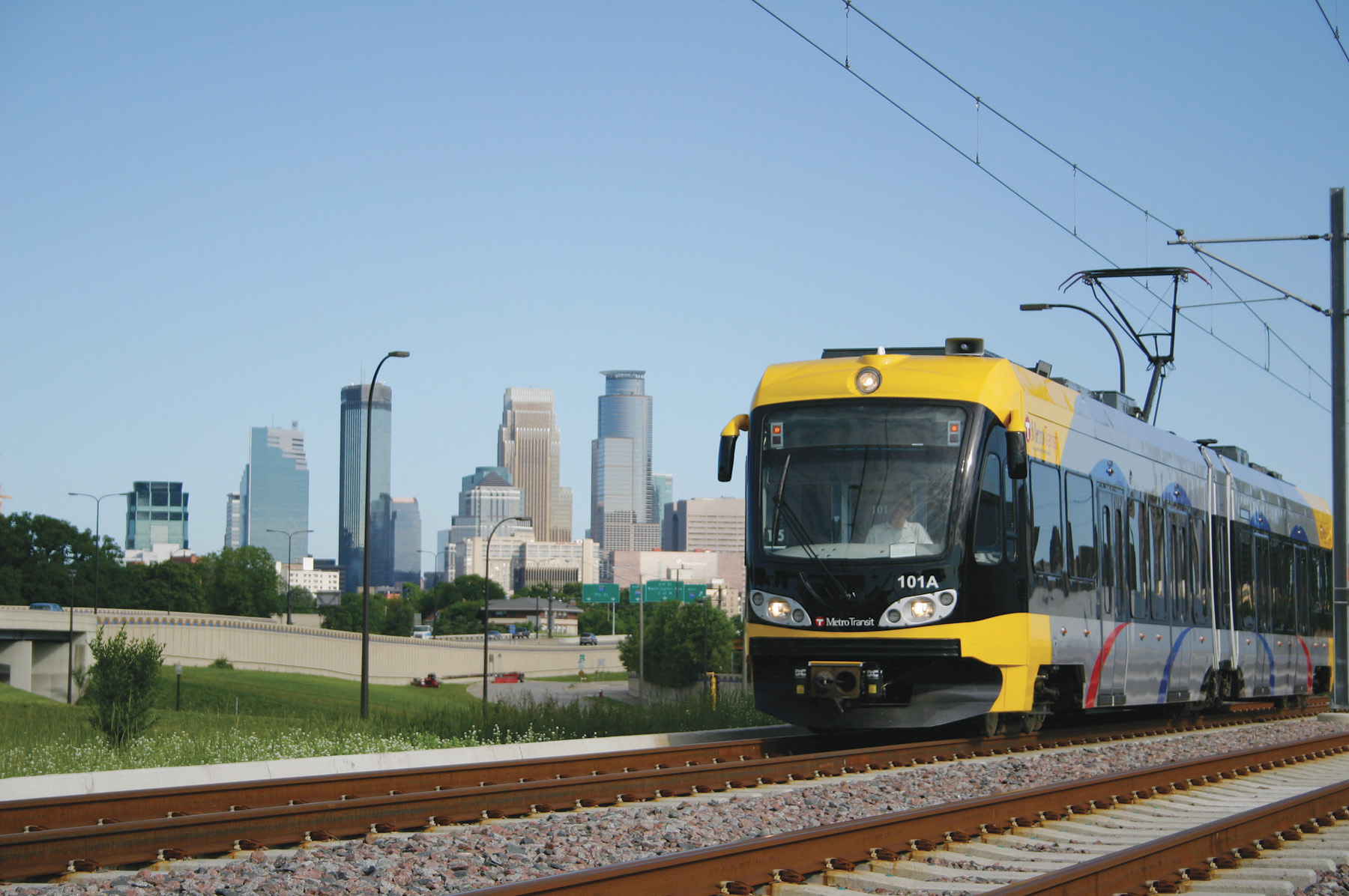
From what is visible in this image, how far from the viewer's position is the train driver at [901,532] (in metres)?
13.5

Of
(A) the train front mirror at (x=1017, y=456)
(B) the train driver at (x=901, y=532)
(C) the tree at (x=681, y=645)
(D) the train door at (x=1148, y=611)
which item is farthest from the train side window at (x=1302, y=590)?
(C) the tree at (x=681, y=645)

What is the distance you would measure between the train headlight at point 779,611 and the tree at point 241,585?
150m

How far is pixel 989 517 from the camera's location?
13.9 metres

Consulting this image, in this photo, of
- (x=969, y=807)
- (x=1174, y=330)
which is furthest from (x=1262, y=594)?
(x=969, y=807)

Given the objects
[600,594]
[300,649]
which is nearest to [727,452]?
[300,649]

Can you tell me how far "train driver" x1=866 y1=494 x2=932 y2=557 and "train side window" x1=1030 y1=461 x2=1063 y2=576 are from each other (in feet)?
5.40

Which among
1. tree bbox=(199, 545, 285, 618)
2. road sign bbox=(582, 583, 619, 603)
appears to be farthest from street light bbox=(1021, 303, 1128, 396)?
tree bbox=(199, 545, 285, 618)

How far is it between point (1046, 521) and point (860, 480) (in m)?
2.50

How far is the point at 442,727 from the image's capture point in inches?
624

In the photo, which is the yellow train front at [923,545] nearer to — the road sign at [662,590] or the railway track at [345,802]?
the railway track at [345,802]

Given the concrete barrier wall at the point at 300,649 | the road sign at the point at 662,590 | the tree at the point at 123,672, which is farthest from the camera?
the road sign at the point at 662,590

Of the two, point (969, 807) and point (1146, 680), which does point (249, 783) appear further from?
point (1146, 680)

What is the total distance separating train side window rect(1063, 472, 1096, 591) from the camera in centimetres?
1579

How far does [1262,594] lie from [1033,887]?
18.5 meters
